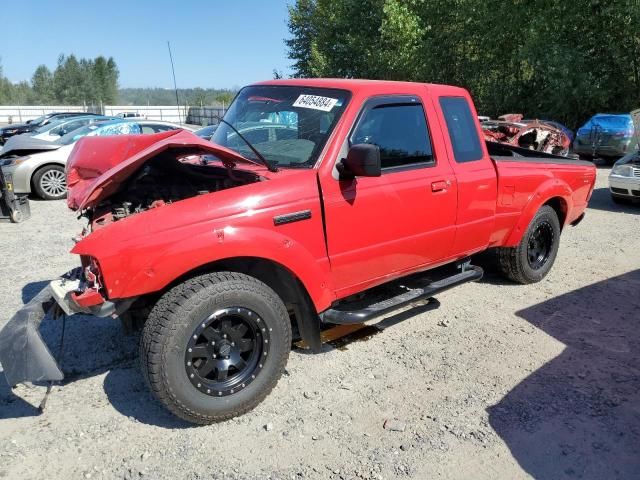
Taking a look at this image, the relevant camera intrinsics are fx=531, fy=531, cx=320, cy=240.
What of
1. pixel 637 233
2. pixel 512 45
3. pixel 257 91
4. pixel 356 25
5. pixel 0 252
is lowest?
pixel 637 233

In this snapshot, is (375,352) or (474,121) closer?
Answer: (375,352)

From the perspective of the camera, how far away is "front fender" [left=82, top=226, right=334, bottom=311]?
9.30 ft

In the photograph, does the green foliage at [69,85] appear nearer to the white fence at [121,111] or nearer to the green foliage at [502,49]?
the white fence at [121,111]

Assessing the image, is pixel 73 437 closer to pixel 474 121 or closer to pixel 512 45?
pixel 474 121

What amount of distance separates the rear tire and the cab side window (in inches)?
69.2

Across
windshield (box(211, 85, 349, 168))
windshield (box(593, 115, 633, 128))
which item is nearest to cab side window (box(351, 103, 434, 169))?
windshield (box(211, 85, 349, 168))

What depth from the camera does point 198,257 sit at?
298cm

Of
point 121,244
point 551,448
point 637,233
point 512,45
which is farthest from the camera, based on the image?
point 512,45

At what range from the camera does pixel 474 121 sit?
465 cm

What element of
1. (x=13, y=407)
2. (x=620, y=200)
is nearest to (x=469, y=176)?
(x=13, y=407)

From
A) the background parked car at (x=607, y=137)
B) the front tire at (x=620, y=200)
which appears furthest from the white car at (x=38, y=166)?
the background parked car at (x=607, y=137)

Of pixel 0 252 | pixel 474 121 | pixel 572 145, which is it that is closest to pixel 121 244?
pixel 474 121

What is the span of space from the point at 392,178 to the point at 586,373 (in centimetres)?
199

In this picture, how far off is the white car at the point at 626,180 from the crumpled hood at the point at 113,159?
857cm
